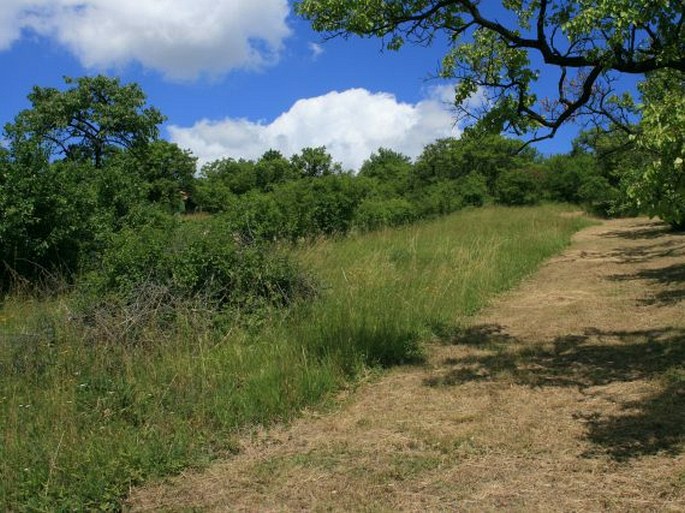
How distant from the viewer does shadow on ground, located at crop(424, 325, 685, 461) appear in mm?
4547

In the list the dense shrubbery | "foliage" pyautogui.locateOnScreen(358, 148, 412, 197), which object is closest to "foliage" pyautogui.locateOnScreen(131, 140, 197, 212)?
the dense shrubbery

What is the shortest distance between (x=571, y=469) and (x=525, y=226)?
19.2 m

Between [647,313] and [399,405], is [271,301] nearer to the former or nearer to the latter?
[399,405]

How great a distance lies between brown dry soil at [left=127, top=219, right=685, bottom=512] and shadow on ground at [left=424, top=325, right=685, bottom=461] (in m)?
0.02

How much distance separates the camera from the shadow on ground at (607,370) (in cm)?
455

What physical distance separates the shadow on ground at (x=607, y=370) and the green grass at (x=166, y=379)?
0.75 m

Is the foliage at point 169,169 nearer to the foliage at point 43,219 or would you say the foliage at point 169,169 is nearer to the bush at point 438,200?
the bush at point 438,200

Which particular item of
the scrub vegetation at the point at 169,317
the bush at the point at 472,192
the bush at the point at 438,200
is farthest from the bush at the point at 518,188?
the scrub vegetation at the point at 169,317

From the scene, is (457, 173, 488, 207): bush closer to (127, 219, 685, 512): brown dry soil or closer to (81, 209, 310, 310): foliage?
(127, 219, 685, 512): brown dry soil

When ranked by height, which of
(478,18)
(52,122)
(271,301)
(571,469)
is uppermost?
(52,122)

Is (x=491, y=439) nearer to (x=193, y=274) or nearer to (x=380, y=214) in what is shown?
(x=193, y=274)

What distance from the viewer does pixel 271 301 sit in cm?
759

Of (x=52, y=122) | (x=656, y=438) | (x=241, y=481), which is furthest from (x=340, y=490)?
(x=52, y=122)

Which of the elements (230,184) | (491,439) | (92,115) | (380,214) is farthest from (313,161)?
(491,439)
